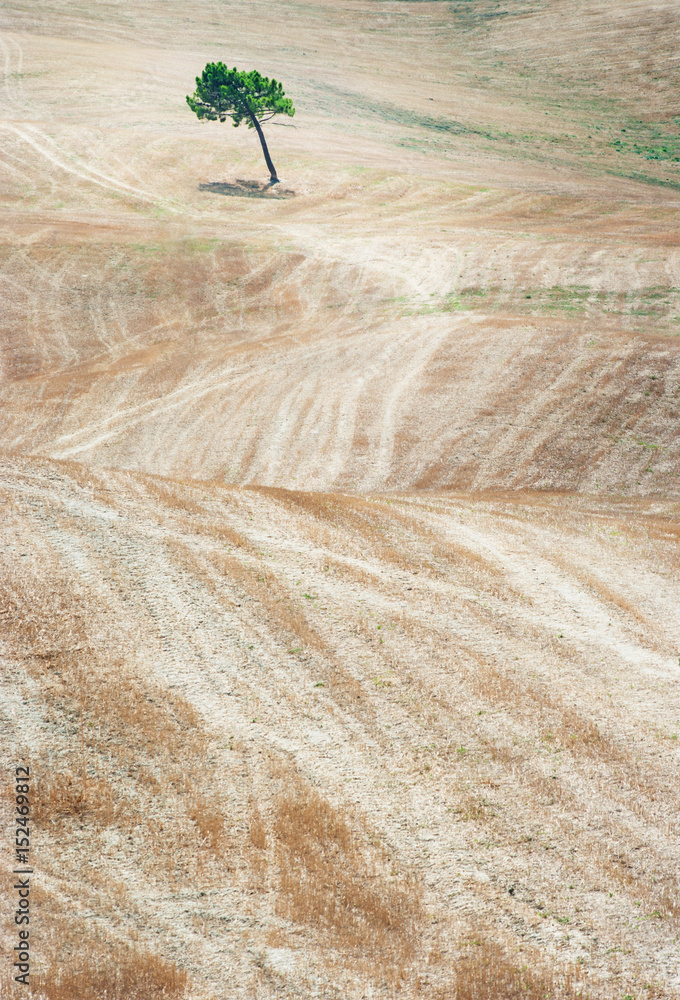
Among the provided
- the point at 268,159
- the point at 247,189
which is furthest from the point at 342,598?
the point at 268,159

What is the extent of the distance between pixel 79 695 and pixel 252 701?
326cm

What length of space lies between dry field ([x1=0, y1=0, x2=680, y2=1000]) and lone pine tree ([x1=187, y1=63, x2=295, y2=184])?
39.1 feet

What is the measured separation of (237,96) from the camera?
55.5 meters

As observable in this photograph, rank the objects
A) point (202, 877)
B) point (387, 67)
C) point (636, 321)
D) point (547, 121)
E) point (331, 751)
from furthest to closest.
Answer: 1. point (387, 67)
2. point (547, 121)
3. point (636, 321)
4. point (331, 751)
5. point (202, 877)

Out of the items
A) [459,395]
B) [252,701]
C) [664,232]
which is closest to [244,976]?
[252,701]

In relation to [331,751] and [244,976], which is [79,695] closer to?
[331,751]

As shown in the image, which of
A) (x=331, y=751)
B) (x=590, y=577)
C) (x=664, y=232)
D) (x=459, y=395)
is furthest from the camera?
(x=664, y=232)

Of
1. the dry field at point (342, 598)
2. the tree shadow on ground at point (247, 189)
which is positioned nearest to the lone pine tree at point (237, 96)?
the tree shadow on ground at point (247, 189)

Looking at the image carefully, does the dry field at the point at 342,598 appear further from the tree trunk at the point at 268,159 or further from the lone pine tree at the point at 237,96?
the lone pine tree at the point at 237,96

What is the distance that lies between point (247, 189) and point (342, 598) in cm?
4588

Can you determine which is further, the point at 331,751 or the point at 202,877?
the point at 331,751

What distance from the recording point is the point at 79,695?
13.5m

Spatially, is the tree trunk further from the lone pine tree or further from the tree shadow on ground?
the tree shadow on ground

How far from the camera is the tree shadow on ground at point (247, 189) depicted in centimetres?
5316
